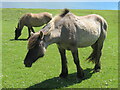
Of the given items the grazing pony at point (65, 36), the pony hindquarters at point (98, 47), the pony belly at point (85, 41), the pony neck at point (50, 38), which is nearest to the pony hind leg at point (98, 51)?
the pony hindquarters at point (98, 47)

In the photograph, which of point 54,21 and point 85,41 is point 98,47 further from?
point 54,21

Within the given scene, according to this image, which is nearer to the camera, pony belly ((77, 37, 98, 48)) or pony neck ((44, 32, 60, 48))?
pony neck ((44, 32, 60, 48))

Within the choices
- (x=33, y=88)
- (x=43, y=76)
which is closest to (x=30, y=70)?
(x=43, y=76)

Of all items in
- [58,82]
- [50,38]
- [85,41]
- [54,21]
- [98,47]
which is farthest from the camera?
[98,47]

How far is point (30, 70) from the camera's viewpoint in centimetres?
943

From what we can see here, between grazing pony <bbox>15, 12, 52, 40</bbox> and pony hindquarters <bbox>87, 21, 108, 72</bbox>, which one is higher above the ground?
grazing pony <bbox>15, 12, 52, 40</bbox>

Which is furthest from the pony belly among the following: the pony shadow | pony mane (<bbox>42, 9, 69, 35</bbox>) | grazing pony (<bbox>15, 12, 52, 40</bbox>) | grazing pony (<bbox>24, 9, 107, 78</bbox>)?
grazing pony (<bbox>15, 12, 52, 40</bbox>)

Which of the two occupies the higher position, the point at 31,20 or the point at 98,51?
the point at 31,20

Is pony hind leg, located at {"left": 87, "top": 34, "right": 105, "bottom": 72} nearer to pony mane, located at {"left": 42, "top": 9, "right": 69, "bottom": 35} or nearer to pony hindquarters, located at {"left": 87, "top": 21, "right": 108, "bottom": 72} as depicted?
pony hindquarters, located at {"left": 87, "top": 21, "right": 108, "bottom": 72}

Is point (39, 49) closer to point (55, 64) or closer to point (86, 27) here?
point (86, 27)

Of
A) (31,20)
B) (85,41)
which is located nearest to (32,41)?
(85,41)

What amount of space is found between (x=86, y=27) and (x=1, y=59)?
665 centimetres

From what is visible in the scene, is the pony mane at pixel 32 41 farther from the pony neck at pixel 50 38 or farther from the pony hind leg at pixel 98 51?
the pony hind leg at pixel 98 51

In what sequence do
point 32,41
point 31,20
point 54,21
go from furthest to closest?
point 31,20 → point 54,21 → point 32,41
